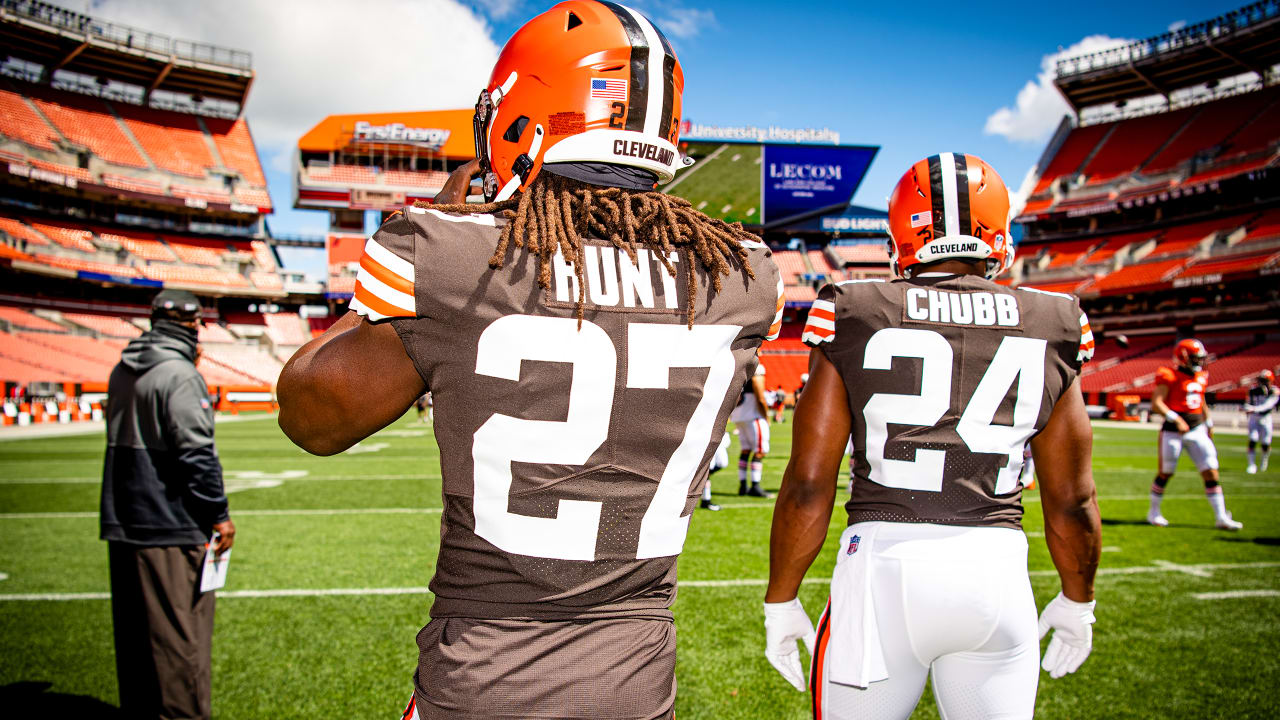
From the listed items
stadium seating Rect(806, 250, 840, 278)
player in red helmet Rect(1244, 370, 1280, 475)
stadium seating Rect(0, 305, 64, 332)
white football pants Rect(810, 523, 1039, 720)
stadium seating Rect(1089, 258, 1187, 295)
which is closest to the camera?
white football pants Rect(810, 523, 1039, 720)

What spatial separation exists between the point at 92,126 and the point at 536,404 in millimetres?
48823

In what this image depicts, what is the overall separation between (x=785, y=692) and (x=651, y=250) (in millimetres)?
3244

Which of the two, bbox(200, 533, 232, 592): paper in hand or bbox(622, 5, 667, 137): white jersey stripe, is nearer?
bbox(622, 5, 667, 137): white jersey stripe

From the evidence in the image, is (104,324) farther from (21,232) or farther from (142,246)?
(142,246)

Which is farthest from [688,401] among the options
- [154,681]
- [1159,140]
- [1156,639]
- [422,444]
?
[1159,140]

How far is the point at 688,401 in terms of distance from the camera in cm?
129

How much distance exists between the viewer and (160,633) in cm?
305

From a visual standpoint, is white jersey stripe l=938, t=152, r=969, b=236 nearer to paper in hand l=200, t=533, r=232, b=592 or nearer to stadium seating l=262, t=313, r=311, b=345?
paper in hand l=200, t=533, r=232, b=592

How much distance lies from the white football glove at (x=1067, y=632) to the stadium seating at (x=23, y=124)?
45.6 m

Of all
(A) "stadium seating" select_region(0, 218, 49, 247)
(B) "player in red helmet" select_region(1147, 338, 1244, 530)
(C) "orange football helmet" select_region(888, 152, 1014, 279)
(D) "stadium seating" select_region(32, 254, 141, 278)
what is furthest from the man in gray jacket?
(A) "stadium seating" select_region(0, 218, 49, 247)

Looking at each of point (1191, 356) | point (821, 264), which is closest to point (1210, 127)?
point (821, 264)

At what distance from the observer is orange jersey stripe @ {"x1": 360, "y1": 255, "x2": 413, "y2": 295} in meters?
1.12

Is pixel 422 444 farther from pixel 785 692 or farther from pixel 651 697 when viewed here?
pixel 651 697

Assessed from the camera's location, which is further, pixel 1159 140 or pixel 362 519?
pixel 1159 140
